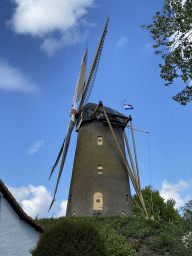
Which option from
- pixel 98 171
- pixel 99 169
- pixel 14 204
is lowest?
pixel 14 204

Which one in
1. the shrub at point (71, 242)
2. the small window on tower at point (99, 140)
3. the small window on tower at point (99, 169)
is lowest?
the shrub at point (71, 242)

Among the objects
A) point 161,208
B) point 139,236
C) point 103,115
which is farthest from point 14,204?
point 161,208

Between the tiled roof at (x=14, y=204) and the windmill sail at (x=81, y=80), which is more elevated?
the windmill sail at (x=81, y=80)

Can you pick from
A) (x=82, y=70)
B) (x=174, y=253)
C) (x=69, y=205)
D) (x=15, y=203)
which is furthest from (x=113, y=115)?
(x=15, y=203)

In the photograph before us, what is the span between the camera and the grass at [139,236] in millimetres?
16434

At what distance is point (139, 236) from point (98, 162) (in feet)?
29.9

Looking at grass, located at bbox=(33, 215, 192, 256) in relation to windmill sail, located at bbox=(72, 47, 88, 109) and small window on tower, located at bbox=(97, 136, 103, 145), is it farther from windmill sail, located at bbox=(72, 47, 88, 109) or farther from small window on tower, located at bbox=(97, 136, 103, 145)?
windmill sail, located at bbox=(72, 47, 88, 109)

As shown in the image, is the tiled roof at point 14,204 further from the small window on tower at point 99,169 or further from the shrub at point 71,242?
the small window on tower at point 99,169

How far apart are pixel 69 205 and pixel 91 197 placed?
346cm

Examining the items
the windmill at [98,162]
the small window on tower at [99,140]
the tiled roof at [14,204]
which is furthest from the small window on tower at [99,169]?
the tiled roof at [14,204]

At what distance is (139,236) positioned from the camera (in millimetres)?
19000

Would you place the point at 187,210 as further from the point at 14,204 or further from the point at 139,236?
the point at 14,204

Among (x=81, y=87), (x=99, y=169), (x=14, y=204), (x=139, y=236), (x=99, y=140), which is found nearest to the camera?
(x=14, y=204)

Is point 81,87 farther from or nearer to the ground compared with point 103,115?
farther from the ground
